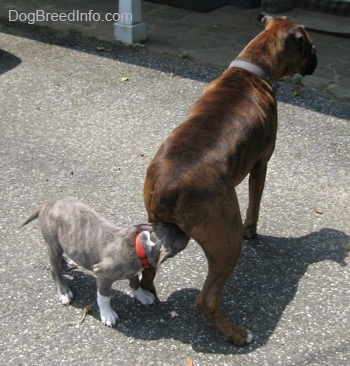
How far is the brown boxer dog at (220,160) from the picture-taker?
3326 mm

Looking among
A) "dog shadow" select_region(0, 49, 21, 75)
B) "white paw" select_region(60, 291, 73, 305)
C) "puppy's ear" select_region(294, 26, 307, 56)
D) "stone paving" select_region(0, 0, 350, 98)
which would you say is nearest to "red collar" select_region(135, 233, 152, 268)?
"white paw" select_region(60, 291, 73, 305)

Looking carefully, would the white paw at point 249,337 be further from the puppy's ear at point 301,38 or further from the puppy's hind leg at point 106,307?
the puppy's ear at point 301,38

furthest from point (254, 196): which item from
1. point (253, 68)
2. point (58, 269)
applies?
point (58, 269)

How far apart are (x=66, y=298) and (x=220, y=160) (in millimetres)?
1311

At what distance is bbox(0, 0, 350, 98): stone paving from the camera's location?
746 cm

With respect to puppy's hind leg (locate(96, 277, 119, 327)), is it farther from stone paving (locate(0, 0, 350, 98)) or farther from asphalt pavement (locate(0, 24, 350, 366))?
stone paving (locate(0, 0, 350, 98))

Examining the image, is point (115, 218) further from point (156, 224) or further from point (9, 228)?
point (156, 224)

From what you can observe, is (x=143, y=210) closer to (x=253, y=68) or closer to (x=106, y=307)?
(x=106, y=307)

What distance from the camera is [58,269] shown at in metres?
3.89

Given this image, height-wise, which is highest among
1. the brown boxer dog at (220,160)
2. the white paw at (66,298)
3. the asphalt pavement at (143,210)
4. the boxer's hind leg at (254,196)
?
the brown boxer dog at (220,160)

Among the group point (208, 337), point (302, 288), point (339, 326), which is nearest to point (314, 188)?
point (302, 288)

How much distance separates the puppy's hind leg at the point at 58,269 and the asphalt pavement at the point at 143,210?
0.06 meters
